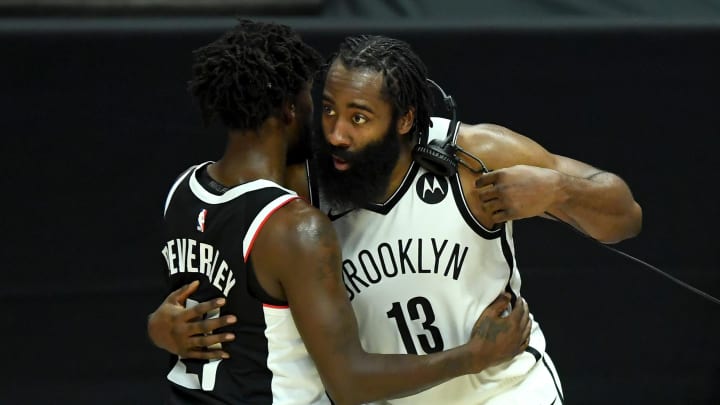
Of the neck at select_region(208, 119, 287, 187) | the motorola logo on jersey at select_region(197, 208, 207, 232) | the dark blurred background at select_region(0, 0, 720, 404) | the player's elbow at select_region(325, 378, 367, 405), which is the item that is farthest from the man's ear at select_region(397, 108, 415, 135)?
the dark blurred background at select_region(0, 0, 720, 404)

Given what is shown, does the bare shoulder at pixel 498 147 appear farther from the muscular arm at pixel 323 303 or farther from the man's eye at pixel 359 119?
the muscular arm at pixel 323 303

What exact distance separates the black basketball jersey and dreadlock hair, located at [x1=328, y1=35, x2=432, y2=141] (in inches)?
16.8

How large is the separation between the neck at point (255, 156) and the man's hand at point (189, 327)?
284mm

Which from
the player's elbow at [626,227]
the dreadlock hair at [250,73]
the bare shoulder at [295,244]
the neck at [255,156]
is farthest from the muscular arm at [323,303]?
the player's elbow at [626,227]

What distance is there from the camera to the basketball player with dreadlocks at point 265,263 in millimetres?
2486

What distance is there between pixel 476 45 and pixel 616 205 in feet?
4.57

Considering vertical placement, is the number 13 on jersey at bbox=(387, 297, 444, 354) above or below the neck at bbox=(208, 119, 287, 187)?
below

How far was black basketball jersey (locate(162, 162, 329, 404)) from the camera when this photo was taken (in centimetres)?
254

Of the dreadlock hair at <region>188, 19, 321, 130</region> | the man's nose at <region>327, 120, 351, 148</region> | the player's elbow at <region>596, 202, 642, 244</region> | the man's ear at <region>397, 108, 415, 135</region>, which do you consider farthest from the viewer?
the player's elbow at <region>596, 202, 642, 244</region>

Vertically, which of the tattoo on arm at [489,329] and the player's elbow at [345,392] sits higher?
the tattoo on arm at [489,329]

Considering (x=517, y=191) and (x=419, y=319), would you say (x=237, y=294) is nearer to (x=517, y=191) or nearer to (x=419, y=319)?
(x=419, y=319)

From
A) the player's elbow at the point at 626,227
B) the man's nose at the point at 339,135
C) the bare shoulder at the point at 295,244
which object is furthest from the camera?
the player's elbow at the point at 626,227

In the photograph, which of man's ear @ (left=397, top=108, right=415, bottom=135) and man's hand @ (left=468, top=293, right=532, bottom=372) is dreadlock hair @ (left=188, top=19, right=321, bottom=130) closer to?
man's ear @ (left=397, top=108, right=415, bottom=135)

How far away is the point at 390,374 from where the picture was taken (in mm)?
2586
